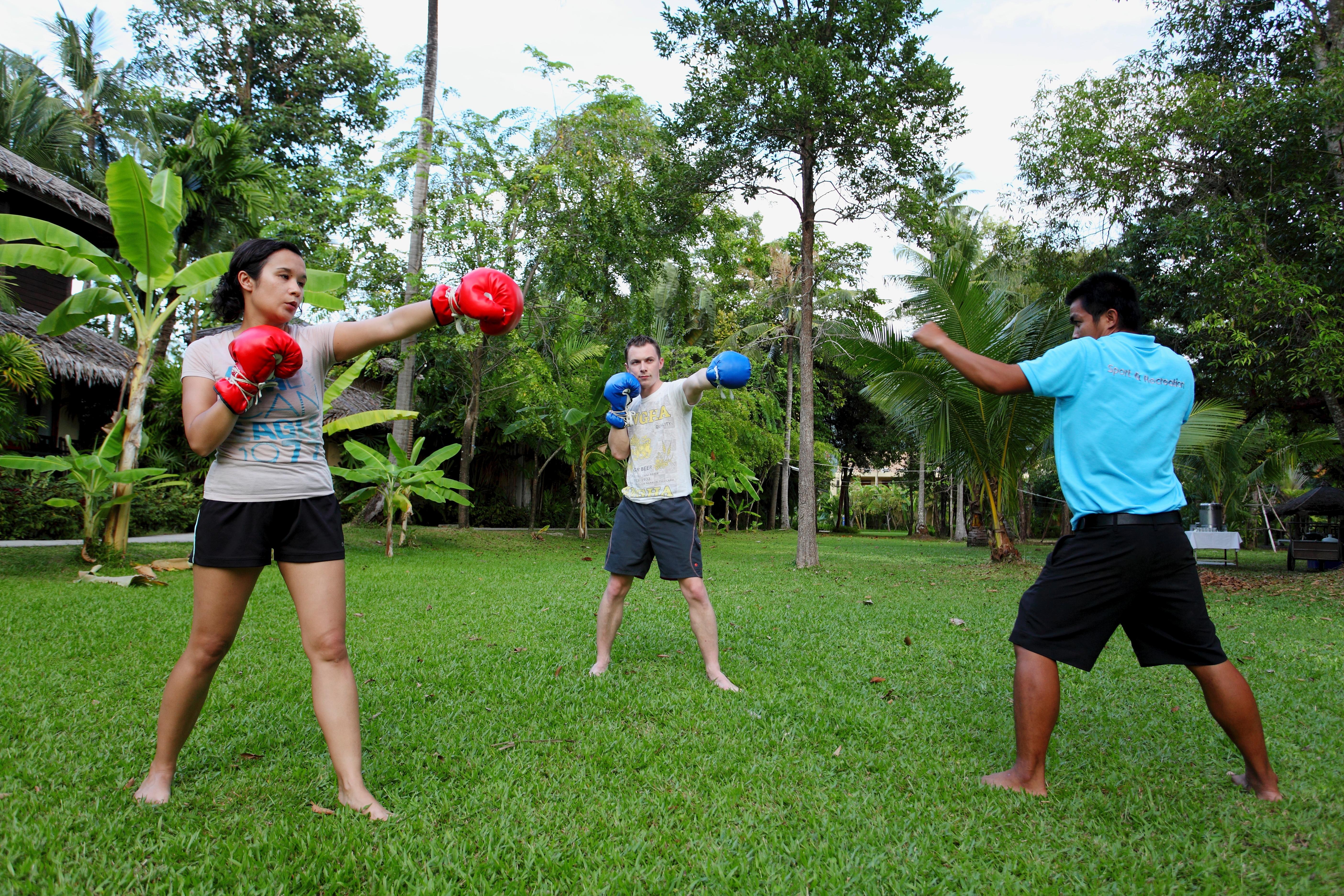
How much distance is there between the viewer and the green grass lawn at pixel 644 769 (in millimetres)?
2027

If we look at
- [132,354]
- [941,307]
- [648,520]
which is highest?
[941,307]

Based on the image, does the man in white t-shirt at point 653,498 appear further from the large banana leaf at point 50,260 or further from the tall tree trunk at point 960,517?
the tall tree trunk at point 960,517

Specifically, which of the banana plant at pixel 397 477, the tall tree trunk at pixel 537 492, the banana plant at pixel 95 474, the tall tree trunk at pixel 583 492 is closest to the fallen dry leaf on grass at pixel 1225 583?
the tall tree trunk at pixel 583 492

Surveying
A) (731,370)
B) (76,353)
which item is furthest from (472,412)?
(731,370)

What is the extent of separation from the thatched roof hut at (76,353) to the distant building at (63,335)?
13 mm

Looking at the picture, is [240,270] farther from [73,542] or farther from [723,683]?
[73,542]

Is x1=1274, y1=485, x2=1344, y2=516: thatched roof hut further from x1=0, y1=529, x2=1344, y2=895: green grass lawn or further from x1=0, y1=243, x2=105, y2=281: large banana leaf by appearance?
x1=0, y1=243, x2=105, y2=281: large banana leaf

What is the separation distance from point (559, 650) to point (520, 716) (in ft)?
4.34

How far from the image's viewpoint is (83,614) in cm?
520

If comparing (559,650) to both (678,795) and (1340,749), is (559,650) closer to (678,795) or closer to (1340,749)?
(678,795)

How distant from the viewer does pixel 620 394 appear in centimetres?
396

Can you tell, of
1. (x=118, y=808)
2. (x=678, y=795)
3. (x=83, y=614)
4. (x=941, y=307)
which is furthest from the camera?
(x=941, y=307)

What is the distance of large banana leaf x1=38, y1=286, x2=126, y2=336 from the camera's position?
6.58 meters

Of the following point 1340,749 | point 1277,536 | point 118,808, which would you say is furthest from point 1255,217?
point 1277,536
